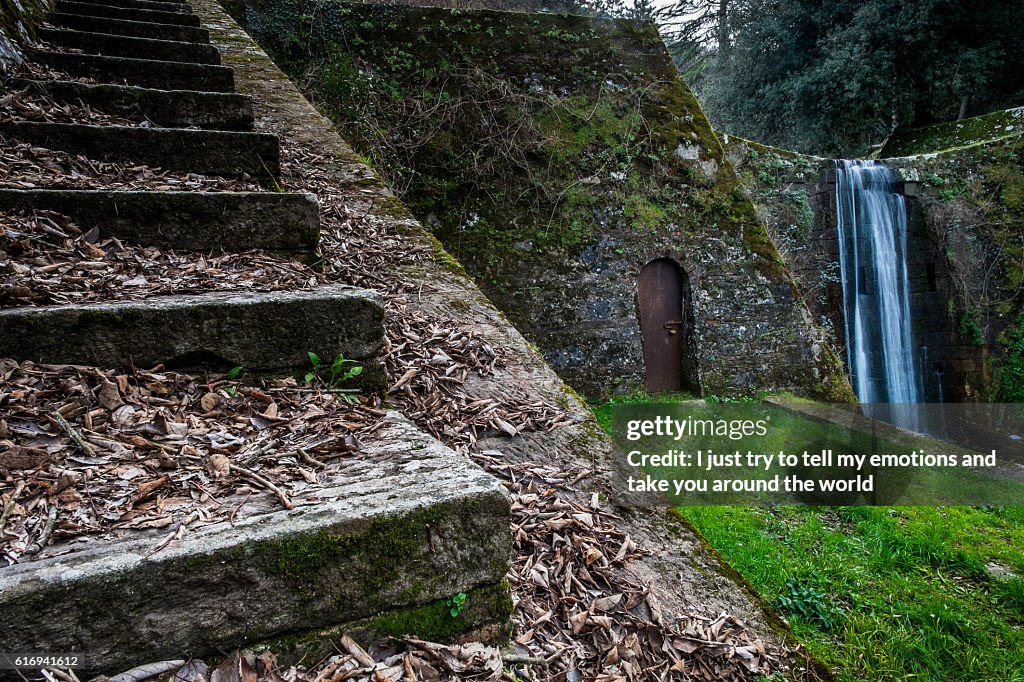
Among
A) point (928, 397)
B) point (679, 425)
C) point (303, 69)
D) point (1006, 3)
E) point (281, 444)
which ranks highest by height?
point (1006, 3)

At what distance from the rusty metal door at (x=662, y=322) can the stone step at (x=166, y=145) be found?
5.25 m

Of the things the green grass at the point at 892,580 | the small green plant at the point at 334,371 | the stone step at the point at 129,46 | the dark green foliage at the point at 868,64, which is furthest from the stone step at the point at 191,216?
the dark green foliage at the point at 868,64

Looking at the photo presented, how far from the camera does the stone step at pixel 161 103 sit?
9.61 feet

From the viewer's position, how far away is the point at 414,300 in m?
2.58

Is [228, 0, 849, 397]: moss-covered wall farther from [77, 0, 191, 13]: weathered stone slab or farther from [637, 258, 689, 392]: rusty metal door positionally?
[77, 0, 191, 13]: weathered stone slab

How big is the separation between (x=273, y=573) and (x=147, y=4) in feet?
18.7

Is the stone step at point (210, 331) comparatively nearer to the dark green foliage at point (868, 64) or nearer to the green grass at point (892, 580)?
the green grass at point (892, 580)

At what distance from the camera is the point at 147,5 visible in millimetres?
4891

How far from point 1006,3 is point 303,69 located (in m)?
14.6

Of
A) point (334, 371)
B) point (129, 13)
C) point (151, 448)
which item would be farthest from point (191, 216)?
point (129, 13)

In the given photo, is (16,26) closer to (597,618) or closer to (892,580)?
(597,618)

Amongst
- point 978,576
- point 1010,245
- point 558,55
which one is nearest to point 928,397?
point 1010,245

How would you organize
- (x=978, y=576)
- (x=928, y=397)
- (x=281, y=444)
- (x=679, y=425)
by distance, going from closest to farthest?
(x=281, y=444) < (x=978, y=576) < (x=679, y=425) < (x=928, y=397)

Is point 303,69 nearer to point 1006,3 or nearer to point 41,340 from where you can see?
point 41,340
